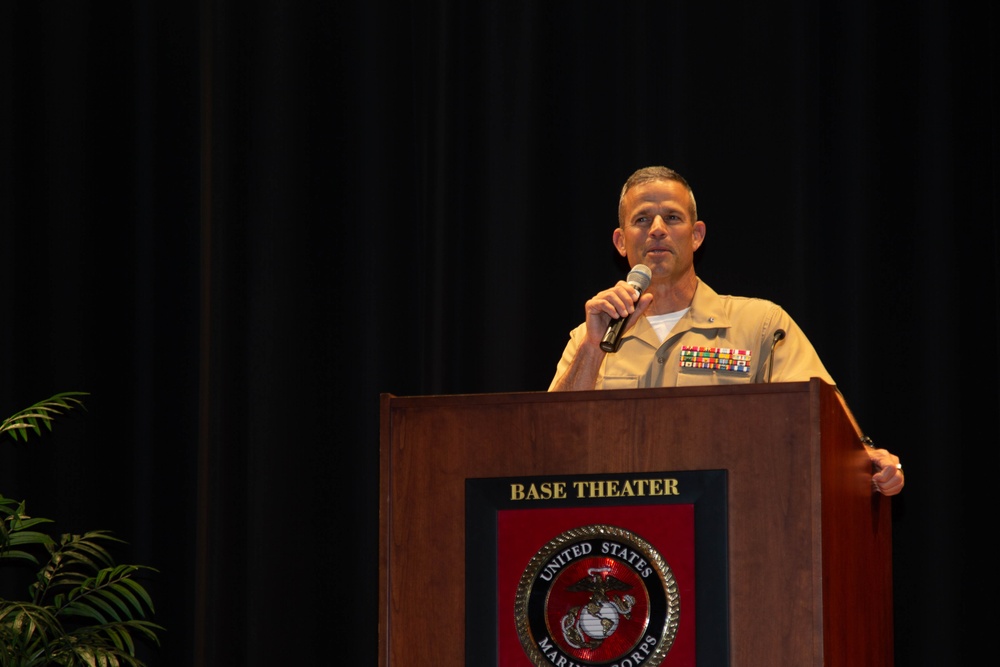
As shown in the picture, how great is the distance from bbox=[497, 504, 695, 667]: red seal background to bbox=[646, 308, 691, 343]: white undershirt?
1232 mm

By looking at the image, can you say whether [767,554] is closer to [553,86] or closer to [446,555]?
[446,555]

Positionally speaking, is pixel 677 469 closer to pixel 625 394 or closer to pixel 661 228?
pixel 625 394

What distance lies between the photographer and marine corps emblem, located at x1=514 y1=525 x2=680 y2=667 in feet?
6.39

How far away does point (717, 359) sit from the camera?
9.19 ft

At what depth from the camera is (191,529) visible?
13.6 ft

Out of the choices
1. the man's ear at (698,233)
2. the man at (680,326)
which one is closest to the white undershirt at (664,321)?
the man at (680,326)

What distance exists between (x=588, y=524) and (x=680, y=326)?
1179 mm

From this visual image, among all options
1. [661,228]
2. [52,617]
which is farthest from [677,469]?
[52,617]

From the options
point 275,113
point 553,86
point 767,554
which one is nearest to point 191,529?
point 275,113

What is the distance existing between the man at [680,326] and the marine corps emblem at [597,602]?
819 mm

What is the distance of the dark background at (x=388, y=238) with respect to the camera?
371 cm

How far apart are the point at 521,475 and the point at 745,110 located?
2139 mm

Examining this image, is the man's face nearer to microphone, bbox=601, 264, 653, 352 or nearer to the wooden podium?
microphone, bbox=601, 264, 653, 352

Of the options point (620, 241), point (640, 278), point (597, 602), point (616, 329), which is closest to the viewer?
point (597, 602)
